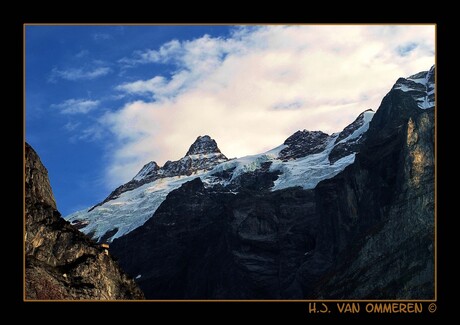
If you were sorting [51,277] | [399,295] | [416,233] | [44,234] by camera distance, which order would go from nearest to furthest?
[51,277]
[44,234]
[399,295]
[416,233]

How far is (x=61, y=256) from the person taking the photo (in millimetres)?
133750

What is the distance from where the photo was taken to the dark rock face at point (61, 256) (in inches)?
4882

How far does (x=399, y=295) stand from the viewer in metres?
170

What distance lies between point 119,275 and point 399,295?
60.3 meters

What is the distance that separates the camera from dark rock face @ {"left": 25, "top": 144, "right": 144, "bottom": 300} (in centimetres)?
12400
